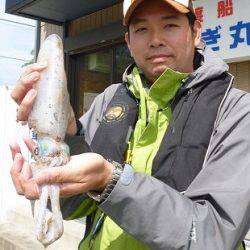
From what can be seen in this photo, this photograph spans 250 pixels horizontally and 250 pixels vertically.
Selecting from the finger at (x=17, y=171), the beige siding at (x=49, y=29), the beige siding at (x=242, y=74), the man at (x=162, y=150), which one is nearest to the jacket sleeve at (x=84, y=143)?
the man at (x=162, y=150)

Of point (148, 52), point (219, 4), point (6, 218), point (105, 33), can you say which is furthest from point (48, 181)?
point (6, 218)

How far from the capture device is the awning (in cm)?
722

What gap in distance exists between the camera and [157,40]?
5.65 ft

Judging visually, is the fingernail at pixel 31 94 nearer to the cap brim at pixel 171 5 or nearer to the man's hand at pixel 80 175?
the man's hand at pixel 80 175

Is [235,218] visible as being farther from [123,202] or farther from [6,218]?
[6,218]

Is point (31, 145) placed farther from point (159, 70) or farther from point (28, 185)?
point (159, 70)

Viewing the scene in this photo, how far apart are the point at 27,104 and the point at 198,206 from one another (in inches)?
26.1

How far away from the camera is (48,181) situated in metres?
1.27

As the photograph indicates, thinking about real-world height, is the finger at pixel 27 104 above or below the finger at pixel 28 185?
above

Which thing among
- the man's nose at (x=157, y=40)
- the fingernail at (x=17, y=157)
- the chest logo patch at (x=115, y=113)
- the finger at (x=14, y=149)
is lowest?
the fingernail at (x=17, y=157)

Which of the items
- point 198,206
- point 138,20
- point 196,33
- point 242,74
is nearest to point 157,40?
point 138,20

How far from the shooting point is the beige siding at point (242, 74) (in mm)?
4727

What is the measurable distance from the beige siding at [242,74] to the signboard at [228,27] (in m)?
0.31

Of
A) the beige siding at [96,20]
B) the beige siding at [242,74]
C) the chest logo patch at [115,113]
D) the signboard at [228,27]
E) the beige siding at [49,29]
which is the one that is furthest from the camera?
the beige siding at [49,29]
